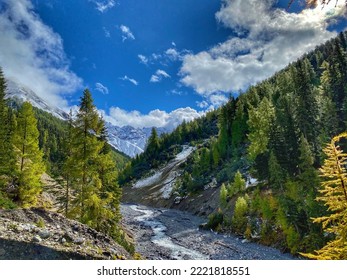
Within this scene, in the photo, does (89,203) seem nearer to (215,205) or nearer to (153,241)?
(153,241)

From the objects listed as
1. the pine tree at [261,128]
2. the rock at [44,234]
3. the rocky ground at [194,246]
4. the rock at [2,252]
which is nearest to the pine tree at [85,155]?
the rock at [44,234]

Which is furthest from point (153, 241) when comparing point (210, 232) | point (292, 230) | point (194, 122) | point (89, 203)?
point (194, 122)

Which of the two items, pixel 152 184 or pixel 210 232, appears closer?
pixel 210 232

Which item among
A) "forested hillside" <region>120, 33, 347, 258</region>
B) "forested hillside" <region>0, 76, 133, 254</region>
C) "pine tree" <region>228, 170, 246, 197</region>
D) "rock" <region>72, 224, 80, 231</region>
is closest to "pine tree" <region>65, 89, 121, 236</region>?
"forested hillside" <region>0, 76, 133, 254</region>

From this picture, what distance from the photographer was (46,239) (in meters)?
15.1

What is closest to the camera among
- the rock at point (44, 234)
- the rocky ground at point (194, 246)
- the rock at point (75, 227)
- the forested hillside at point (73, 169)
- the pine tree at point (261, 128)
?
the rock at point (44, 234)

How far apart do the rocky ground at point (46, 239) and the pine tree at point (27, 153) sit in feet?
67.0

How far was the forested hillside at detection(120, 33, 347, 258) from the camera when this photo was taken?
38.6m

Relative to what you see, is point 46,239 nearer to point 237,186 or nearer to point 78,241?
point 78,241

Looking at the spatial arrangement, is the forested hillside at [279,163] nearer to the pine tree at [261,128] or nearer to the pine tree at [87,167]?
the pine tree at [261,128]

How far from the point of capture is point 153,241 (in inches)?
1806

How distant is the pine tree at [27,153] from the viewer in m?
36.6
